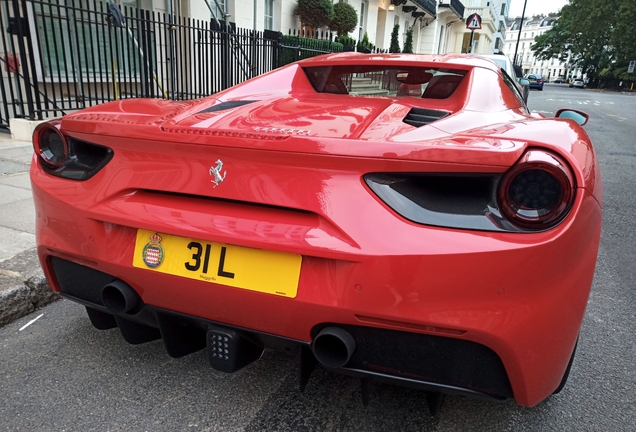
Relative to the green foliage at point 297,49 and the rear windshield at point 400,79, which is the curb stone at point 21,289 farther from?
the green foliage at point 297,49

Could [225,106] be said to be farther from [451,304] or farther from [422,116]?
[451,304]

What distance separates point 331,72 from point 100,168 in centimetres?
142

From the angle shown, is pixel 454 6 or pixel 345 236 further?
pixel 454 6

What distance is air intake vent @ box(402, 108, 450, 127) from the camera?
164 centimetres

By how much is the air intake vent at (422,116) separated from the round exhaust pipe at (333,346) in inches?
28.8

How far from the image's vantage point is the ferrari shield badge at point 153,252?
5.15ft

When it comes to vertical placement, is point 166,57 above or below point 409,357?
above

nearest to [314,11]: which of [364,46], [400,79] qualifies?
[364,46]

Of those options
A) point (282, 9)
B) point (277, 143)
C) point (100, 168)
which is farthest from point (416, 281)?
point (282, 9)

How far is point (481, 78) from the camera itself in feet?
7.45

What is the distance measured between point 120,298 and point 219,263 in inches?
18.4

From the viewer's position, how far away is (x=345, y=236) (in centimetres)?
134

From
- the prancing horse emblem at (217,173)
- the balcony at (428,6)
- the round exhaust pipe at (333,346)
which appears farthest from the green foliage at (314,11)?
the round exhaust pipe at (333,346)

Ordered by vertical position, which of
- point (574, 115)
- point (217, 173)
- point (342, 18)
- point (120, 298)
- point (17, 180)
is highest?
point (342, 18)
